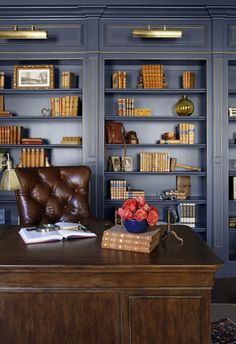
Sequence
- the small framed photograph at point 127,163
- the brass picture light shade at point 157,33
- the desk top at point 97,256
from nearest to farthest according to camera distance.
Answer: the desk top at point 97,256 → the brass picture light shade at point 157,33 → the small framed photograph at point 127,163

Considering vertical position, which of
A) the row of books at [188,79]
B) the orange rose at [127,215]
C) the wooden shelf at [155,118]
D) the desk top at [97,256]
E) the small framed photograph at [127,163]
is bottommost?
the desk top at [97,256]

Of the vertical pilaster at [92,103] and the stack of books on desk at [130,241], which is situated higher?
the vertical pilaster at [92,103]

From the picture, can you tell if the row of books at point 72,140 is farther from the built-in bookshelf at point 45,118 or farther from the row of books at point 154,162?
the row of books at point 154,162

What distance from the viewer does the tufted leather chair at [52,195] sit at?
295 centimetres

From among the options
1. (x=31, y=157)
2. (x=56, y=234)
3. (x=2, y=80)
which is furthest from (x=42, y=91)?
(x=56, y=234)

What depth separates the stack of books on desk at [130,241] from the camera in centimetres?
169

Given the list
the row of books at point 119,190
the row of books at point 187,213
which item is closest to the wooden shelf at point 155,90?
the row of books at point 119,190

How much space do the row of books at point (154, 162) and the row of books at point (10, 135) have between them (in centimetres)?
140

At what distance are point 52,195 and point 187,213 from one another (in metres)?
1.74

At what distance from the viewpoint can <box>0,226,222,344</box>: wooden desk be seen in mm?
1525

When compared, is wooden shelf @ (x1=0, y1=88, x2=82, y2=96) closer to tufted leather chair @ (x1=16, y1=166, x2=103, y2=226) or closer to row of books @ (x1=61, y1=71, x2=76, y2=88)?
row of books @ (x1=61, y1=71, x2=76, y2=88)

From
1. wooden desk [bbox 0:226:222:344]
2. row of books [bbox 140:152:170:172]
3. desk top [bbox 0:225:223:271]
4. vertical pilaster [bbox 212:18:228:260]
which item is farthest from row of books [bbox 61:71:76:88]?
wooden desk [bbox 0:226:222:344]

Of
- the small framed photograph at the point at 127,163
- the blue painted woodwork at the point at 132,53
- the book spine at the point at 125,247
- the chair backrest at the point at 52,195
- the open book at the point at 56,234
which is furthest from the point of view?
the small framed photograph at the point at 127,163

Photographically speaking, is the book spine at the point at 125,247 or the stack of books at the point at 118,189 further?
the stack of books at the point at 118,189
